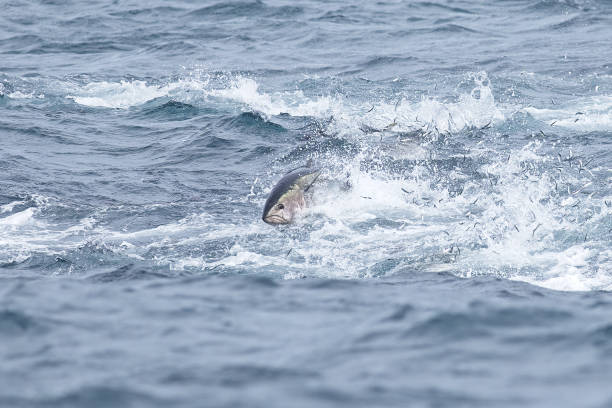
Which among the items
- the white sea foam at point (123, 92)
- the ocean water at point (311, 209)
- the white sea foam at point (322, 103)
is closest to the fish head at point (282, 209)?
the ocean water at point (311, 209)

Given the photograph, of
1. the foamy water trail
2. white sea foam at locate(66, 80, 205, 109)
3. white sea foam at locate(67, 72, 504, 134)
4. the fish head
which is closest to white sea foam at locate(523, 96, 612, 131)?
the foamy water trail

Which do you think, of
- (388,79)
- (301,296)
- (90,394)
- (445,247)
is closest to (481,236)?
(445,247)

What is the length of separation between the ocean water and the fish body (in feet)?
0.59

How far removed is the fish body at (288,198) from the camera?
1319 centimetres

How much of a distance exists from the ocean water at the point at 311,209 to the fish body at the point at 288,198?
180 mm

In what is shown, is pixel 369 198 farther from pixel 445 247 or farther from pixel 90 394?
pixel 90 394

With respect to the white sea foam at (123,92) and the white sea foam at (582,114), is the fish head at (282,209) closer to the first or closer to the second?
the white sea foam at (582,114)

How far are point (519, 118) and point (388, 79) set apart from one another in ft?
15.4

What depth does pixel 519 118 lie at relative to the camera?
19000mm

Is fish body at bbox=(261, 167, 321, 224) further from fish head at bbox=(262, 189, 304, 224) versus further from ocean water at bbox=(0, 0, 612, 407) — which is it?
ocean water at bbox=(0, 0, 612, 407)

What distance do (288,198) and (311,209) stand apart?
1.28 feet

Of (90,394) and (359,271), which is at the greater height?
(90,394)

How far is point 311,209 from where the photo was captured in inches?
533

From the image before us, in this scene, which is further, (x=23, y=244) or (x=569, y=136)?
(x=569, y=136)
